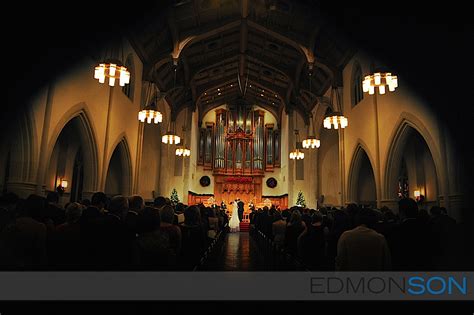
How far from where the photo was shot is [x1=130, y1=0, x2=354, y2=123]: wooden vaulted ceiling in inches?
→ 521

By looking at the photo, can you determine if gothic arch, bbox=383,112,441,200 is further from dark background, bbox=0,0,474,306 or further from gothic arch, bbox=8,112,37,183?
gothic arch, bbox=8,112,37,183

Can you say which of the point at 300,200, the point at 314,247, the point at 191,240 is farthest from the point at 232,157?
the point at 314,247

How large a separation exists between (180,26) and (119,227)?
42.0ft

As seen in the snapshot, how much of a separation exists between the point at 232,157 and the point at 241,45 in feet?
38.0

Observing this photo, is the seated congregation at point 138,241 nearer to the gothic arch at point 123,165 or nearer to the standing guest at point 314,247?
the standing guest at point 314,247

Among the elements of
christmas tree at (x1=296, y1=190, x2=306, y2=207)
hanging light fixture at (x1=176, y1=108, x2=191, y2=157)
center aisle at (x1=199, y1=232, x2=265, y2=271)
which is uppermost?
hanging light fixture at (x1=176, y1=108, x2=191, y2=157)

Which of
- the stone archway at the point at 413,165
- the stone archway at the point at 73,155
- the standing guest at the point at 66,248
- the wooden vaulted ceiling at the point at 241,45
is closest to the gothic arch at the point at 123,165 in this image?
the stone archway at the point at 73,155

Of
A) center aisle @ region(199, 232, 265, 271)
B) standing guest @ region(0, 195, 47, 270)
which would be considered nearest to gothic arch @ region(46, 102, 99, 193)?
center aisle @ region(199, 232, 265, 271)

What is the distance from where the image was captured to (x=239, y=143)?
2738cm

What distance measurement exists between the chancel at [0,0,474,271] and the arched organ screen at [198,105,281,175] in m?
0.12

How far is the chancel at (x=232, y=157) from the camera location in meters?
3.40

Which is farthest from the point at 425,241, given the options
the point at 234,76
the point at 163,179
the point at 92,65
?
the point at 234,76

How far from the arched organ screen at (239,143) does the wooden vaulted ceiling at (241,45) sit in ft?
19.6

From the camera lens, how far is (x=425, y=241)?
3.62 meters
